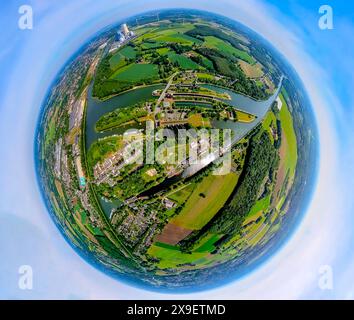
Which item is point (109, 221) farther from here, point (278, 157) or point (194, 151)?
point (278, 157)

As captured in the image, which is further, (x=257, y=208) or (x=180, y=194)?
(x=257, y=208)

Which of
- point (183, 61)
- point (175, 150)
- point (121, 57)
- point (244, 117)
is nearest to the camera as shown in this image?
point (175, 150)

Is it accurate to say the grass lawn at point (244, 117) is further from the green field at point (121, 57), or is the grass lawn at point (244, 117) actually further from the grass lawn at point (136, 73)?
the green field at point (121, 57)

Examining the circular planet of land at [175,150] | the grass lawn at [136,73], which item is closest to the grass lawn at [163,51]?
the circular planet of land at [175,150]

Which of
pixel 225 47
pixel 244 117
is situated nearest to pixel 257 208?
pixel 244 117

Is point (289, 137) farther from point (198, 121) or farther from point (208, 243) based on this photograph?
point (208, 243)

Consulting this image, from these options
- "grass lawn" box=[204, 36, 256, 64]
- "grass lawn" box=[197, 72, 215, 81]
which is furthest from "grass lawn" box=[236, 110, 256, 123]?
"grass lawn" box=[204, 36, 256, 64]
